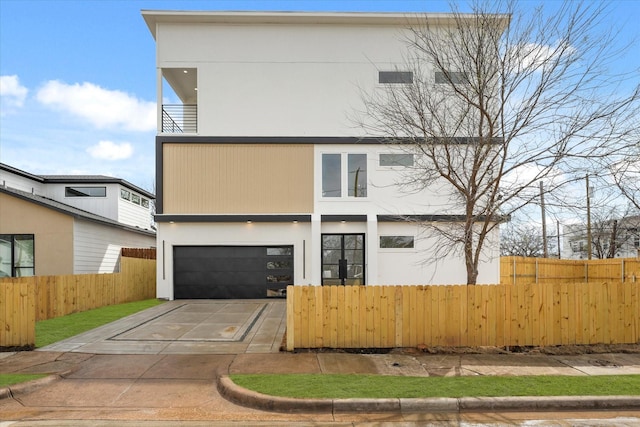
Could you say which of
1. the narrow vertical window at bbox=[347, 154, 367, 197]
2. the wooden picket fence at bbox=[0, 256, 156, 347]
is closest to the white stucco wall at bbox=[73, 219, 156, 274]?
the wooden picket fence at bbox=[0, 256, 156, 347]

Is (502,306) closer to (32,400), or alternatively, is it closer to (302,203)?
(32,400)

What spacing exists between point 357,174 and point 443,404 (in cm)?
1303

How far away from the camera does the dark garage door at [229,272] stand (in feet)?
59.7

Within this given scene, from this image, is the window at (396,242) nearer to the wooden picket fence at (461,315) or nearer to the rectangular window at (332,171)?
the rectangular window at (332,171)

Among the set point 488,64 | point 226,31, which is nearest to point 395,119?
point 488,64

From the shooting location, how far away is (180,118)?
19469mm

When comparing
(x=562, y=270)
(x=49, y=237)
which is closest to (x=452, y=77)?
(x=49, y=237)

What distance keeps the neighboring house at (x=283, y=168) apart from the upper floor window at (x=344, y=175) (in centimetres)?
4

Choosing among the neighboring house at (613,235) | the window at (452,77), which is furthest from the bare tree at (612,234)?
the window at (452,77)

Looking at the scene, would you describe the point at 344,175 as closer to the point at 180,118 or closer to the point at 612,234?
the point at 180,118

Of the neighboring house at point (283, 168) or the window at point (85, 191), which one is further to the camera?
the window at point (85, 191)

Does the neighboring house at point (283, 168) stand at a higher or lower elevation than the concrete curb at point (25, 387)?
higher

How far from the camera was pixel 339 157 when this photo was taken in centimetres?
1834

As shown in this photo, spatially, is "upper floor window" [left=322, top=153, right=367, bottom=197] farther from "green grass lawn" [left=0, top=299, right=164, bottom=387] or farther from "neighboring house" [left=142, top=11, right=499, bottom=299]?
"green grass lawn" [left=0, top=299, right=164, bottom=387]
